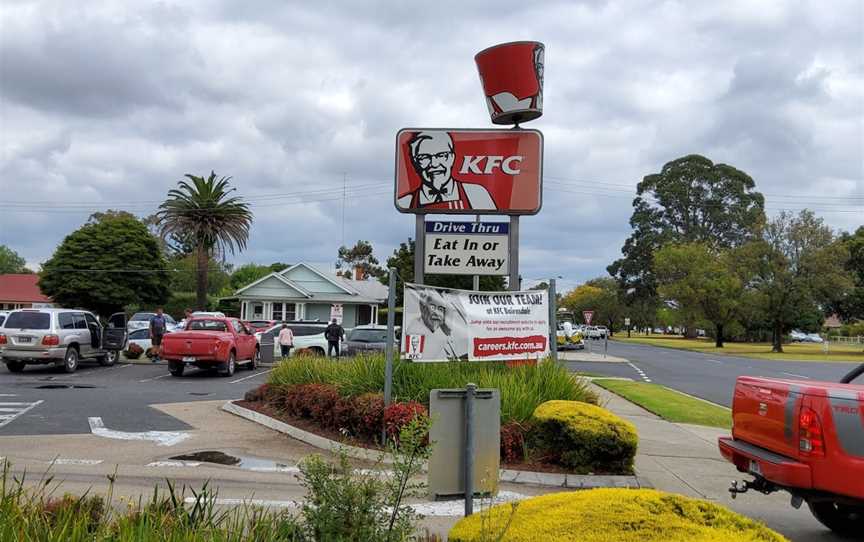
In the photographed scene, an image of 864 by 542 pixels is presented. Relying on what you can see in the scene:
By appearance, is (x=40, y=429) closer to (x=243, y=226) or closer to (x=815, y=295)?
(x=243, y=226)

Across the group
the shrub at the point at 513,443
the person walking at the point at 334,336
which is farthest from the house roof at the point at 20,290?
the shrub at the point at 513,443

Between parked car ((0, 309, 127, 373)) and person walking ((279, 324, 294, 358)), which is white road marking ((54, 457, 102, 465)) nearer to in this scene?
parked car ((0, 309, 127, 373))

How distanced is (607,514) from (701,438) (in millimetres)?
9679

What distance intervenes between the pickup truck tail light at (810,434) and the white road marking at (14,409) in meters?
11.7

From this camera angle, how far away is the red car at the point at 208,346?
21.5m

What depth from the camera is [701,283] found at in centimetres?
6694

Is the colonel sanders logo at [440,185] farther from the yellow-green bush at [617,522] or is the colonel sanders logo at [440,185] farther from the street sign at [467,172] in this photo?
the yellow-green bush at [617,522]

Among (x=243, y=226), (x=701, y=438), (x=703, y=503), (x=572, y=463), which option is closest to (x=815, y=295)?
(x=243, y=226)

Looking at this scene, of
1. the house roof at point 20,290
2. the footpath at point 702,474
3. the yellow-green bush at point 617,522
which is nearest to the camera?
the yellow-green bush at point 617,522

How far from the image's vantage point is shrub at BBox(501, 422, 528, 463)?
9.20 m

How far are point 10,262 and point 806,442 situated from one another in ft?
426

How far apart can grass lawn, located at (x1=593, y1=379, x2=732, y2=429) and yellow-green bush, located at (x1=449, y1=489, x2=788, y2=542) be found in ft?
37.1

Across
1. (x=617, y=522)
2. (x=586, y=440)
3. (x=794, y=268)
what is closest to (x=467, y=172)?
(x=586, y=440)

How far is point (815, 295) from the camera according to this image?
59719mm
